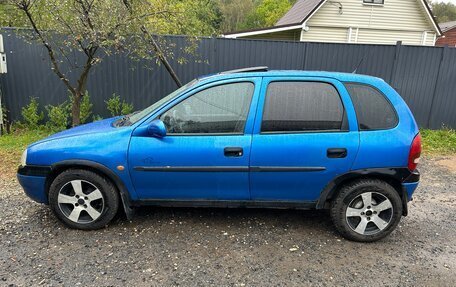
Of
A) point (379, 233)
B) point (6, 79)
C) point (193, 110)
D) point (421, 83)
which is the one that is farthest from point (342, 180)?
point (6, 79)

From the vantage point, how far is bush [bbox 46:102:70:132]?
7.29 m

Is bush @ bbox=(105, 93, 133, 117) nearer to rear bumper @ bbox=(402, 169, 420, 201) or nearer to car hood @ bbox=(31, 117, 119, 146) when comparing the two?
car hood @ bbox=(31, 117, 119, 146)

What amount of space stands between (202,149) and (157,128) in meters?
0.46

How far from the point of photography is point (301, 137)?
10.3ft

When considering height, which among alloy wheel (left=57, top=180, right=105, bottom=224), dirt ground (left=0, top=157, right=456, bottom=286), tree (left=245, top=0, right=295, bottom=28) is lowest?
dirt ground (left=0, top=157, right=456, bottom=286)

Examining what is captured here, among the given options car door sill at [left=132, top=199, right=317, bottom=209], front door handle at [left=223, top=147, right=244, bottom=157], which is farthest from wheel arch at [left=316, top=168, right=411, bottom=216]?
front door handle at [left=223, top=147, right=244, bottom=157]

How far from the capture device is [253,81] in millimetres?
3270

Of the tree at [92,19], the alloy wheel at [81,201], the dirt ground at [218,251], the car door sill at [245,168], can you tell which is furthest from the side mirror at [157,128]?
the tree at [92,19]

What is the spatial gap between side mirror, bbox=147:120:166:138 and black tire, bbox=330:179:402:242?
1.80 meters

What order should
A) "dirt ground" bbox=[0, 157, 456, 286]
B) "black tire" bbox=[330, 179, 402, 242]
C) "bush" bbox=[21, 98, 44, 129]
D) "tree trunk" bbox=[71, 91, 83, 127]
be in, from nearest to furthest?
1. "dirt ground" bbox=[0, 157, 456, 286]
2. "black tire" bbox=[330, 179, 402, 242]
3. "tree trunk" bbox=[71, 91, 83, 127]
4. "bush" bbox=[21, 98, 44, 129]

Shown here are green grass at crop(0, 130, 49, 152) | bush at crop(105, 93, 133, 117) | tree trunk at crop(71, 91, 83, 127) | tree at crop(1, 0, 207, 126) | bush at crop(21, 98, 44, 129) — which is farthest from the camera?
bush at crop(105, 93, 133, 117)

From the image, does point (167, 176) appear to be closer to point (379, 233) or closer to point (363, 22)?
point (379, 233)

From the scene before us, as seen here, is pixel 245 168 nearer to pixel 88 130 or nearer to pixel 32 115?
Answer: pixel 88 130

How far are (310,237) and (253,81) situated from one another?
5.48 ft
